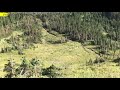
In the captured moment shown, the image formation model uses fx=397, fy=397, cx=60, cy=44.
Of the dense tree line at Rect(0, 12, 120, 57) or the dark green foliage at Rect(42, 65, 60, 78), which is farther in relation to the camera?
the dense tree line at Rect(0, 12, 120, 57)

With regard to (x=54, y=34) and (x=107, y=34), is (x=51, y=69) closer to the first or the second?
(x=54, y=34)

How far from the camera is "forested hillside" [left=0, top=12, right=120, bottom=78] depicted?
1470 centimetres

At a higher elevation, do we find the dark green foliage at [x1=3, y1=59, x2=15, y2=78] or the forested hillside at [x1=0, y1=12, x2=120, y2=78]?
the forested hillside at [x1=0, y1=12, x2=120, y2=78]

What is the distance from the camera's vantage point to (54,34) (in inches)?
610

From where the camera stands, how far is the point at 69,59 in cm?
1484

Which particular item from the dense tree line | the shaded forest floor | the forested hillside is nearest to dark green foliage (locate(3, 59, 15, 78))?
the forested hillside

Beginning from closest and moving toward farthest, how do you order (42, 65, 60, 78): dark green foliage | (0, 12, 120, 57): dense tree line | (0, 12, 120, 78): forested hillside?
1. (42, 65, 60, 78): dark green foliage
2. (0, 12, 120, 78): forested hillside
3. (0, 12, 120, 57): dense tree line

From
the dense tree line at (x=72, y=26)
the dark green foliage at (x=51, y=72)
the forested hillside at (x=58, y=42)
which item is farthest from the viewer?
the dense tree line at (x=72, y=26)

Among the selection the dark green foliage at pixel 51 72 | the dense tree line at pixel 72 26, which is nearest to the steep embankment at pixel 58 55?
the dark green foliage at pixel 51 72

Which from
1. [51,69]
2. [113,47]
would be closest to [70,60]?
[51,69]

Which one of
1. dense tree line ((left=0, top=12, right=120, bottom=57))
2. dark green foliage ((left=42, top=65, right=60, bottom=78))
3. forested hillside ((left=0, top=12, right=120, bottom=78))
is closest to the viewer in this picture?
dark green foliage ((left=42, top=65, right=60, bottom=78))

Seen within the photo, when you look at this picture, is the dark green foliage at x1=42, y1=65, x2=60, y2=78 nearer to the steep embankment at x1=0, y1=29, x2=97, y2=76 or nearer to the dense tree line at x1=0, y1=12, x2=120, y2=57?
the steep embankment at x1=0, y1=29, x2=97, y2=76

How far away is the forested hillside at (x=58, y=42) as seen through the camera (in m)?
14.7

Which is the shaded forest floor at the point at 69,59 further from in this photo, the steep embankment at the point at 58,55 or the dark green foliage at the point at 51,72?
the dark green foliage at the point at 51,72
